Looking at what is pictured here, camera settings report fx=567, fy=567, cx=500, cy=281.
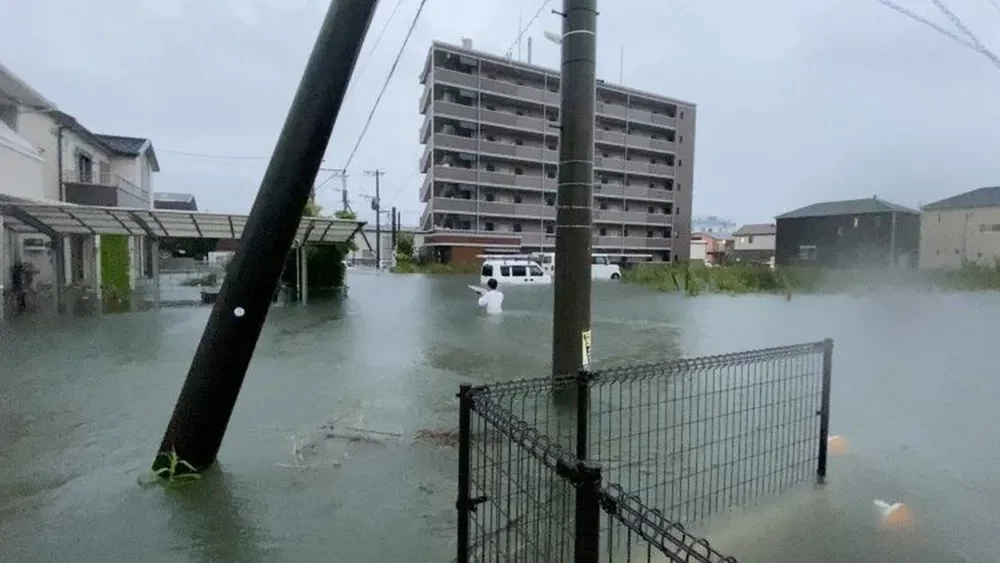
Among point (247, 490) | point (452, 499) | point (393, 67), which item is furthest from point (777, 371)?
point (393, 67)

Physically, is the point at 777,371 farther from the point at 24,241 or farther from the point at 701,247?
the point at 701,247

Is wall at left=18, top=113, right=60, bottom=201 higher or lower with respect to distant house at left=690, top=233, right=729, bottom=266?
higher

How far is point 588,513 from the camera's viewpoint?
1.36 m

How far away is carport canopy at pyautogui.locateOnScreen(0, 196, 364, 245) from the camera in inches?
393

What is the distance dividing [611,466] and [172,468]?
2523mm

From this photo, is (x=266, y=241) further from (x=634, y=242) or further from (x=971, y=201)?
(x=634, y=242)

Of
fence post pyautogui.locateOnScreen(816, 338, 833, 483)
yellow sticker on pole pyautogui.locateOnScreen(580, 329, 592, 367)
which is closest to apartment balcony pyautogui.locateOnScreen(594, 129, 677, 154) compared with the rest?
yellow sticker on pole pyautogui.locateOnScreen(580, 329, 592, 367)

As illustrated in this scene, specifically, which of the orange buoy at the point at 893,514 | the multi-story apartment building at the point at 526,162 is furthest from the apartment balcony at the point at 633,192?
the orange buoy at the point at 893,514

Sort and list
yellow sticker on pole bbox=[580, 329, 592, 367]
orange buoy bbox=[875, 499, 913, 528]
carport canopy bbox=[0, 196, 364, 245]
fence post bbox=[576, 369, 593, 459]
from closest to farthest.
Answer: fence post bbox=[576, 369, 593, 459], orange buoy bbox=[875, 499, 913, 528], yellow sticker on pole bbox=[580, 329, 592, 367], carport canopy bbox=[0, 196, 364, 245]

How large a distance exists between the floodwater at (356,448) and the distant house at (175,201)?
20.7 metres

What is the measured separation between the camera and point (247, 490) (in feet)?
10.2

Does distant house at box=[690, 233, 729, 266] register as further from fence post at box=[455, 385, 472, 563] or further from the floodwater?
fence post at box=[455, 385, 472, 563]

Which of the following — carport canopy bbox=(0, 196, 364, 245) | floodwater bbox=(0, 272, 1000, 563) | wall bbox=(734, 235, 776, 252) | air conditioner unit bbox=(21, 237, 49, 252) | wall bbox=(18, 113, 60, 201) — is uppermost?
wall bbox=(18, 113, 60, 201)

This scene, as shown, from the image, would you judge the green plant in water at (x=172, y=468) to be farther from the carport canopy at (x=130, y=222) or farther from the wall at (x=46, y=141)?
the wall at (x=46, y=141)
